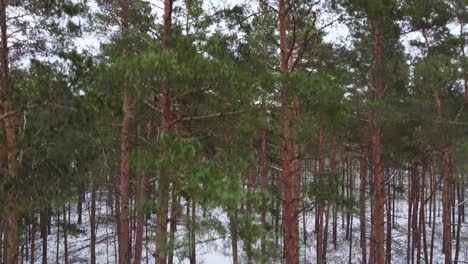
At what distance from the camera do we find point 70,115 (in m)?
6.04

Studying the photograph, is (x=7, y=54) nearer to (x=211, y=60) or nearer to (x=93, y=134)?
(x=93, y=134)

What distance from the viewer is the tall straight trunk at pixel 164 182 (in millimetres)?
6242

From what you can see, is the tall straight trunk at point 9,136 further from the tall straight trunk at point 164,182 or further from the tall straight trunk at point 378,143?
the tall straight trunk at point 378,143

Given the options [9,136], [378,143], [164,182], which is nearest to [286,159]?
[164,182]

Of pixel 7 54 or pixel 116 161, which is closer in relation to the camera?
pixel 7 54

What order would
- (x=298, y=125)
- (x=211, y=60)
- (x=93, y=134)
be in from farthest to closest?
(x=298, y=125), (x=93, y=134), (x=211, y=60)

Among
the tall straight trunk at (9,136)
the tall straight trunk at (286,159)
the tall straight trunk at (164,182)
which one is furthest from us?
the tall straight trunk at (286,159)

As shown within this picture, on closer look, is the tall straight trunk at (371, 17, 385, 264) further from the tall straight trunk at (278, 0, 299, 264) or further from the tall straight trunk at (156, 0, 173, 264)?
the tall straight trunk at (156, 0, 173, 264)

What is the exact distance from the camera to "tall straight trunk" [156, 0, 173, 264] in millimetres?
6242

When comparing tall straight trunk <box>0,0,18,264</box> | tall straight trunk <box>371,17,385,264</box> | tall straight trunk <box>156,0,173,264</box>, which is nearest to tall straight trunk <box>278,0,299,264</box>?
tall straight trunk <box>156,0,173,264</box>

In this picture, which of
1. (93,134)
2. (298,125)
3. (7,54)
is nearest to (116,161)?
(93,134)

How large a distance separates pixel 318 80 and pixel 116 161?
4.65 m

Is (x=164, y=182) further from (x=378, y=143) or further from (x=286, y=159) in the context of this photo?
(x=378, y=143)

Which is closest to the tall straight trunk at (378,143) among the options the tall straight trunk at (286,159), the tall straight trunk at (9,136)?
the tall straight trunk at (286,159)
